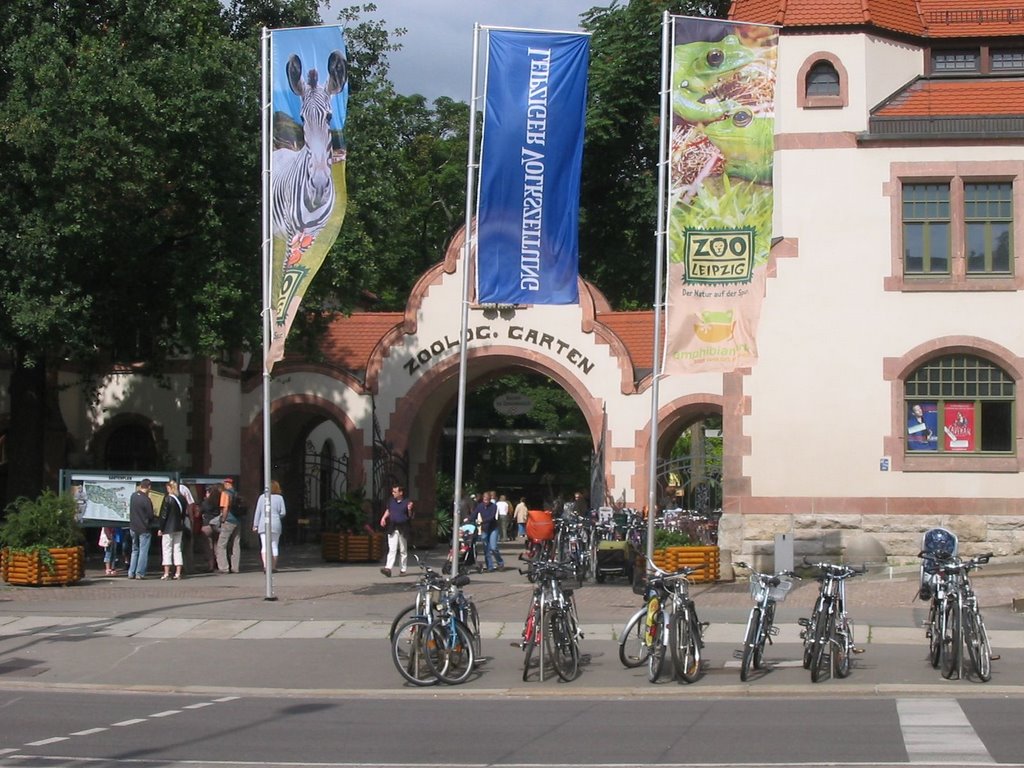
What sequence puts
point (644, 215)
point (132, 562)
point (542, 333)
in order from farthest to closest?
point (644, 215)
point (542, 333)
point (132, 562)

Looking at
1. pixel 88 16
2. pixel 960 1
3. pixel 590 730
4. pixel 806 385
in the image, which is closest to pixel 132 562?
pixel 88 16

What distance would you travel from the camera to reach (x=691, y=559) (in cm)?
2247

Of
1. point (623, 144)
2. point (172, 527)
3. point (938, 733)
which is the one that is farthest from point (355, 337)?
point (938, 733)

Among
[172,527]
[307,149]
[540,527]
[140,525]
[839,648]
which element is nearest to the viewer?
[839,648]

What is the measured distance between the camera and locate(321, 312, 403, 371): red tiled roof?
3462cm

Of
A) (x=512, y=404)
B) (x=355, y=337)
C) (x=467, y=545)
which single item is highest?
(x=355, y=337)

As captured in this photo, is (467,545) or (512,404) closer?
(467,545)

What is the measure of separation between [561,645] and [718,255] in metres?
7.33

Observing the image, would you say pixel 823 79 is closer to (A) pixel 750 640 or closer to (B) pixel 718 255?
(B) pixel 718 255

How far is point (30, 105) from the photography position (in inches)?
906

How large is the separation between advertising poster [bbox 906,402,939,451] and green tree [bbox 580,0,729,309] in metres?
13.5

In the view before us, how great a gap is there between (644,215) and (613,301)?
14.0 feet

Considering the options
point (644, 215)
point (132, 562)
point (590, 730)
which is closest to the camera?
point (590, 730)

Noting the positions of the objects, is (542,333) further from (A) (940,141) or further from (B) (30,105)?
(B) (30,105)
